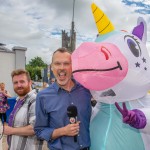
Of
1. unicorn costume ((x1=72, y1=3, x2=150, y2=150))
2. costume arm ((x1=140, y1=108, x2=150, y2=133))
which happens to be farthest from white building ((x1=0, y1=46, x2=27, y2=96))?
costume arm ((x1=140, y1=108, x2=150, y2=133))

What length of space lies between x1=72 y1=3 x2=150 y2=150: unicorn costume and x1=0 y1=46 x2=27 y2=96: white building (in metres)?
12.5

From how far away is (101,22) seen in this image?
89.7 inches

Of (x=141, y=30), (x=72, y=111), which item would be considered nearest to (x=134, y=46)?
(x=141, y=30)

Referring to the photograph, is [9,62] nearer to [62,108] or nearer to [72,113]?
[62,108]

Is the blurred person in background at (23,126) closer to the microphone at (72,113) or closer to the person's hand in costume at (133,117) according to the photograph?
the microphone at (72,113)

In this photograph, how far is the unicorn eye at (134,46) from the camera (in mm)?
2016

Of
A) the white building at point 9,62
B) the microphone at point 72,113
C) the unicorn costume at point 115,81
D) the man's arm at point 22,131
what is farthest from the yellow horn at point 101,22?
the white building at point 9,62

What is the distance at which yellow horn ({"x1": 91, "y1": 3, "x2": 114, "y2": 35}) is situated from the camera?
89.3 inches

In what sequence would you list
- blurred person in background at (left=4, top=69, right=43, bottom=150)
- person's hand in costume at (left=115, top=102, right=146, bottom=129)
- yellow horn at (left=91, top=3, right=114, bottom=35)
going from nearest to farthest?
person's hand in costume at (left=115, top=102, right=146, bottom=129) → yellow horn at (left=91, top=3, right=114, bottom=35) → blurred person in background at (left=4, top=69, right=43, bottom=150)

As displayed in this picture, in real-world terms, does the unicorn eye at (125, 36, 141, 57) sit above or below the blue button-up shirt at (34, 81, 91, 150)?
above

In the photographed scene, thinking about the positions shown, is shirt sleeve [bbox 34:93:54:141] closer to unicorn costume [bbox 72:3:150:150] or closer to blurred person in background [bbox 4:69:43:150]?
blurred person in background [bbox 4:69:43:150]

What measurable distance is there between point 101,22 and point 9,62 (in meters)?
12.6

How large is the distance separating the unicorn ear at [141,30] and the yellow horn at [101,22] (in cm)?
22

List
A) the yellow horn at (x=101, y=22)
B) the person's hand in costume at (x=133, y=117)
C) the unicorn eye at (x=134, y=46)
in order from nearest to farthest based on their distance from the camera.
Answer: the person's hand in costume at (x=133, y=117) → the unicorn eye at (x=134, y=46) → the yellow horn at (x=101, y=22)
